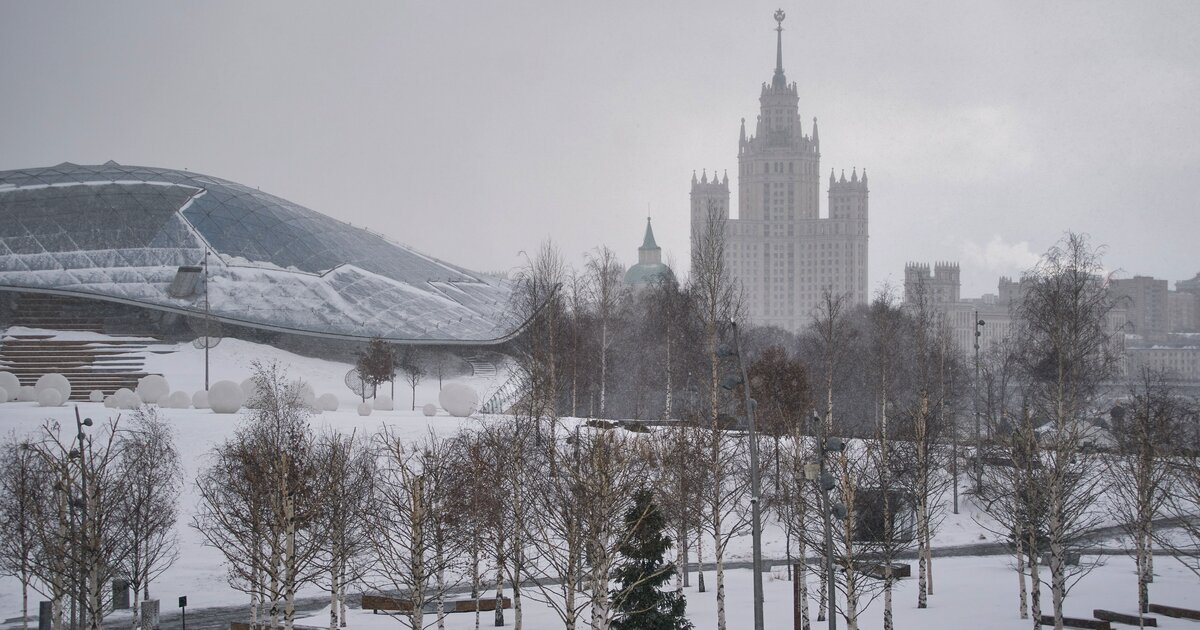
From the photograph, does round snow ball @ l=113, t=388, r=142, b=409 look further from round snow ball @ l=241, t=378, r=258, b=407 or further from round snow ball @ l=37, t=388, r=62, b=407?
round snow ball @ l=241, t=378, r=258, b=407

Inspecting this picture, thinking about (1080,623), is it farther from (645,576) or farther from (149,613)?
(149,613)

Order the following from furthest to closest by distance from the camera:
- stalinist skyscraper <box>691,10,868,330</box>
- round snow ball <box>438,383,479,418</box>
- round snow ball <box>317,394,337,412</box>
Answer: stalinist skyscraper <box>691,10,868,330</box> → round snow ball <box>317,394,337,412</box> → round snow ball <box>438,383,479,418</box>

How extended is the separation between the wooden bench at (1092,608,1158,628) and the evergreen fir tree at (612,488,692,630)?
11.7m

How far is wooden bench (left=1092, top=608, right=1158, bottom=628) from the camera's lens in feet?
80.2

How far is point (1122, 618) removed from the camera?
2522cm

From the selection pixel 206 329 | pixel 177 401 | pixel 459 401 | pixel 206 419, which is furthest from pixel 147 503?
pixel 206 329

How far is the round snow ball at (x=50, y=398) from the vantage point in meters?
44.0

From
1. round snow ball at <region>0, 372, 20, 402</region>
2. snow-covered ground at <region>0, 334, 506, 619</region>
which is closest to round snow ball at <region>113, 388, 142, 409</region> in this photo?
snow-covered ground at <region>0, 334, 506, 619</region>

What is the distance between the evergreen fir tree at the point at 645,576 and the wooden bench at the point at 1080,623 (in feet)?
32.8

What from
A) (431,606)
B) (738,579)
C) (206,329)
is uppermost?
(206,329)

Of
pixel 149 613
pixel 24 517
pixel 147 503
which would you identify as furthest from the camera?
pixel 149 613

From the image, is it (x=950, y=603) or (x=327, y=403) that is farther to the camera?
(x=327, y=403)

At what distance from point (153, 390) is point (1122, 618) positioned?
124 feet

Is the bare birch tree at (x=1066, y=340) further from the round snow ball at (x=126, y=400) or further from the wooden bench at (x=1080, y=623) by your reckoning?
the round snow ball at (x=126, y=400)
